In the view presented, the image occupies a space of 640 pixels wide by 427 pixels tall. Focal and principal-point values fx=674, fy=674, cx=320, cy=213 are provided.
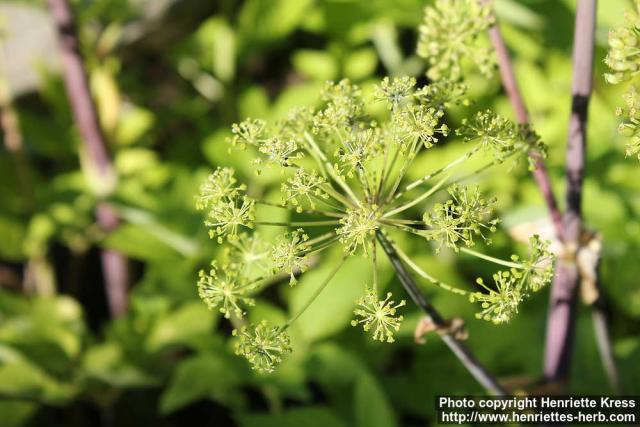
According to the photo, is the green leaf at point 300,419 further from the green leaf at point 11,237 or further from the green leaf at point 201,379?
the green leaf at point 11,237

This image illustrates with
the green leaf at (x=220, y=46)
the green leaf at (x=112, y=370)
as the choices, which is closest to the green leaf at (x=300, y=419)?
the green leaf at (x=112, y=370)

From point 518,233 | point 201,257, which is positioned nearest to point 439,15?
point 518,233

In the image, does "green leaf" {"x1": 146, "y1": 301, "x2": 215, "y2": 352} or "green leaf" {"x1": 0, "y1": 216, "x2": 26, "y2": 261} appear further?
"green leaf" {"x1": 0, "y1": 216, "x2": 26, "y2": 261}

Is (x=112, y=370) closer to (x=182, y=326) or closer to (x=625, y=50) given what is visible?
(x=182, y=326)

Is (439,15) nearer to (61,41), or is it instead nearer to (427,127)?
(427,127)

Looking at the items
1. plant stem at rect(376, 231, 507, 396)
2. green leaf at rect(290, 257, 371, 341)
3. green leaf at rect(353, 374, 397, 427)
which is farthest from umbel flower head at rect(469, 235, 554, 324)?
green leaf at rect(290, 257, 371, 341)

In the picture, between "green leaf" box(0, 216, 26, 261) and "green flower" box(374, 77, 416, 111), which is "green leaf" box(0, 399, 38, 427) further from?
"green flower" box(374, 77, 416, 111)
